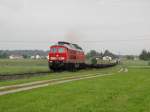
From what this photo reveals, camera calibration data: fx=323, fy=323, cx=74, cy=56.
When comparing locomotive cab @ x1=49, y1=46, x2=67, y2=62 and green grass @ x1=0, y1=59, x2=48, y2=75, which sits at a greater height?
locomotive cab @ x1=49, y1=46, x2=67, y2=62

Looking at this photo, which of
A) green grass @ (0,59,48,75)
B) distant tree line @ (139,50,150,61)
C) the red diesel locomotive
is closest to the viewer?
the red diesel locomotive

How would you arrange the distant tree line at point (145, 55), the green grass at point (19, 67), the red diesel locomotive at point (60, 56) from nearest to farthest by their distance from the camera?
1. the red diesel locomotive at point (60, 56)
2. the green grass at point (19, 67)
3. the distant tree line at point (145, 55)

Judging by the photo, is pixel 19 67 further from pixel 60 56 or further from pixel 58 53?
pixel 60 56

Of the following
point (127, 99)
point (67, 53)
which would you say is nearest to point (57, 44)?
point (67, 53)

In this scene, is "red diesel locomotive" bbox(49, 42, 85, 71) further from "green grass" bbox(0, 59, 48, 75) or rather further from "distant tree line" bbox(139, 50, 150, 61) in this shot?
"distant tree line" bbox(139, 50, 150, 61)

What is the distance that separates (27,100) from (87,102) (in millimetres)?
2417

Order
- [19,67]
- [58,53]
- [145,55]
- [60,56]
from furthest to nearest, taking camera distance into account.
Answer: [145,55], [19,67], [58,53], [60,56]

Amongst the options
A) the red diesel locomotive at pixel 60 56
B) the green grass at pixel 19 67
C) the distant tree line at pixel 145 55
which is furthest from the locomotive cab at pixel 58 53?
the distant tree line at pixel 145 55

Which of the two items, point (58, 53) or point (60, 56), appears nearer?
point (60, 56)

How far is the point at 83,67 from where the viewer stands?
5853 cm

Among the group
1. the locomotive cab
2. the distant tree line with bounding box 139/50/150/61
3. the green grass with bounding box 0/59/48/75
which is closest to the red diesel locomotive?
the locomotive cab

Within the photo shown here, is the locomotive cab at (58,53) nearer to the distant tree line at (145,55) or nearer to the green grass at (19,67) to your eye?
the green grass at (19,67)

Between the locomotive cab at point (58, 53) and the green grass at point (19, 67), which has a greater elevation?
the locomotive cab at point (58, 53)

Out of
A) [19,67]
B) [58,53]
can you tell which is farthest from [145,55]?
[58,53]
